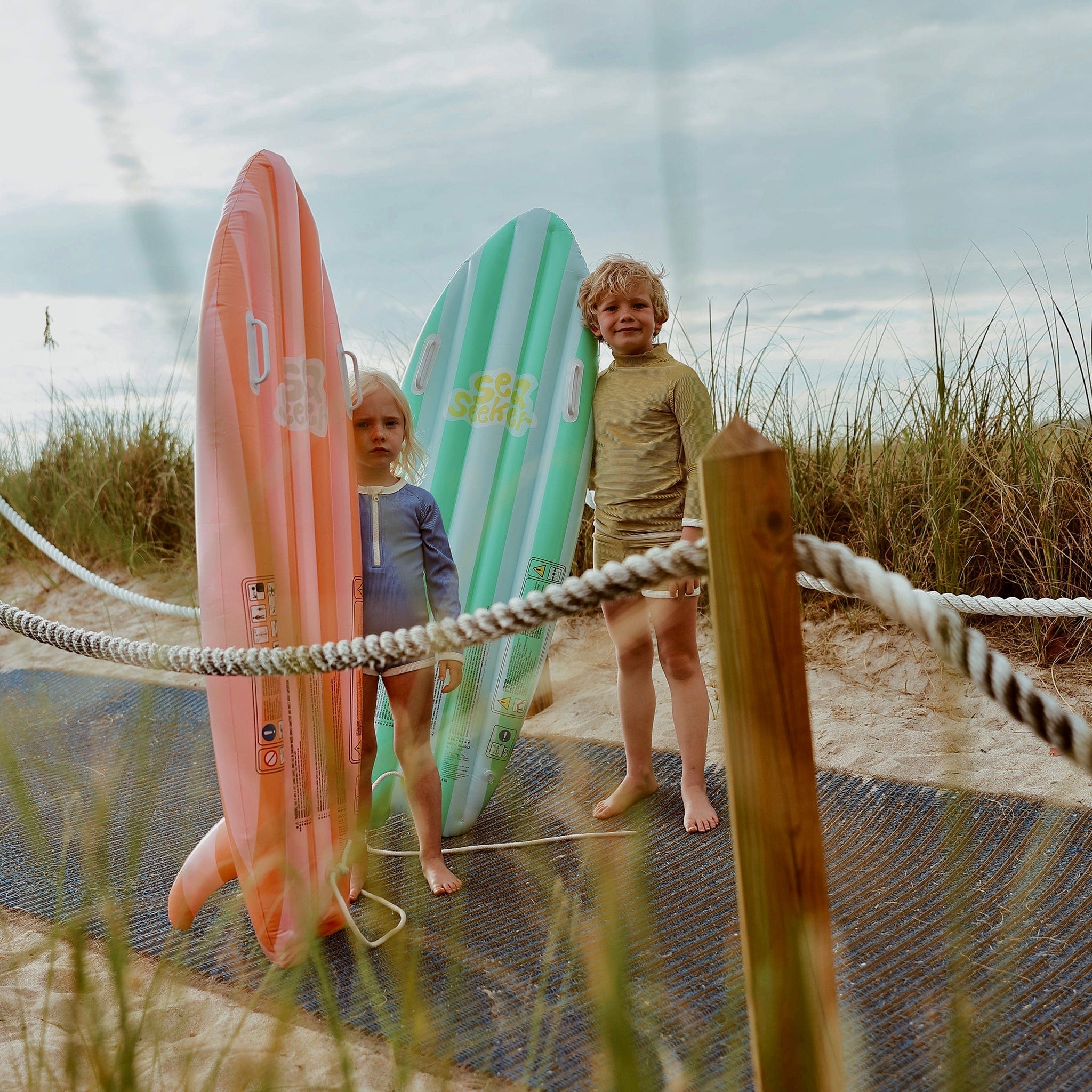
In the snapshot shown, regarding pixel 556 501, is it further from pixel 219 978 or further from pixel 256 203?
pixel 219 978

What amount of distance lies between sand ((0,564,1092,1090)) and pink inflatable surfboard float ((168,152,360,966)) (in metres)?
0.28

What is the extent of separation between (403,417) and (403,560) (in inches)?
14.2

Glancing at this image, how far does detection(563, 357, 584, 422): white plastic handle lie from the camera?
2.87 m

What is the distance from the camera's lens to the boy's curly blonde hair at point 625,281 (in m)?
2.56

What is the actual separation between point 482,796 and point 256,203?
1.63 metres

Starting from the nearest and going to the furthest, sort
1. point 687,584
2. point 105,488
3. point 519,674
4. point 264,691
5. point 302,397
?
point 264,691 < point 302,397 < point 687,584 < point 519,674 < point 105,488

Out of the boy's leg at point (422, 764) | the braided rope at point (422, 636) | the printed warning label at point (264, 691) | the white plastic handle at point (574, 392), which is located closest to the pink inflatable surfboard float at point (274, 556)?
the printed warning label at point (264, 691)

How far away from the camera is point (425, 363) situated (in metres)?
3.10

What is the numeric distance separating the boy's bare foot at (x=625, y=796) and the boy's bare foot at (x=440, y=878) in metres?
0.49

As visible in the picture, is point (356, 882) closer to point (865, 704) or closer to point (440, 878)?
point (440, 878)

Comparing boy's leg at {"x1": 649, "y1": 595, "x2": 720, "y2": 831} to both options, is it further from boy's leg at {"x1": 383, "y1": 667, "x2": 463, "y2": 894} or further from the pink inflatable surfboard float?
the pink inflatable surfboard float

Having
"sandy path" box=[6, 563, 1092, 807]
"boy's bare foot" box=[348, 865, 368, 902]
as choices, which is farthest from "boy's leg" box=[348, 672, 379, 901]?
"sandy path" box=[6, 563, 1092, 807]

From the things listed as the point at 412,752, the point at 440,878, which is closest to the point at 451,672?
the point at 412,752

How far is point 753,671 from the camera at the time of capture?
34.6 inches
